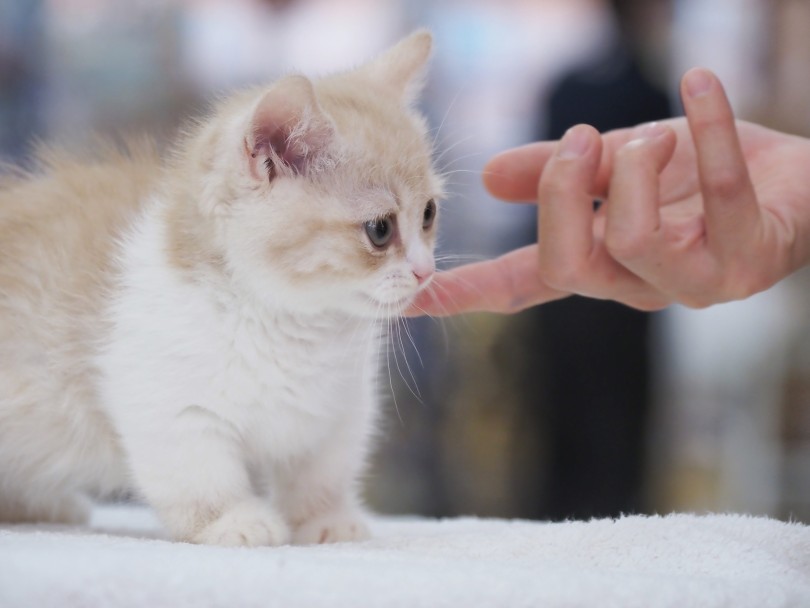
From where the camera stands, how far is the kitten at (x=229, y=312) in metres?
0.98

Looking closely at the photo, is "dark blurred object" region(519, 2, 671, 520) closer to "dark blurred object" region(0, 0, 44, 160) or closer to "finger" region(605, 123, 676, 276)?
"finger" region(605, 123, 676, 276)

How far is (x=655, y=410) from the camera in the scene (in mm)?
2090

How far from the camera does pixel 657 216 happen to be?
98cm

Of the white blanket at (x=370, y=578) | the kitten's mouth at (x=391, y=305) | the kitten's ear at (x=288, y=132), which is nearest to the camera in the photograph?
the white blanket at (x=370, y=578)

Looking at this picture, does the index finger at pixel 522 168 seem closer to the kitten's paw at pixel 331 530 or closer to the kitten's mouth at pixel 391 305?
the kitten's mouth at pixel 391 305

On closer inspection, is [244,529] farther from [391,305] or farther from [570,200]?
[570,200]

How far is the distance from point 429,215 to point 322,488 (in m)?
0.38

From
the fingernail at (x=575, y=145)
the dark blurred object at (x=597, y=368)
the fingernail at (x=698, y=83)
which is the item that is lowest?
the dark blurred object at (x=597, y=368)

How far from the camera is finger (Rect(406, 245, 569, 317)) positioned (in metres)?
1.24

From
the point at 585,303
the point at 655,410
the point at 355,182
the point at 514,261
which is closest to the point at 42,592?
the point at 355,182

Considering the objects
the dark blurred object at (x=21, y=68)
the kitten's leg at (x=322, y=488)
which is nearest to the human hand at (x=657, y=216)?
the kitten's leg at (x=322, y=488)

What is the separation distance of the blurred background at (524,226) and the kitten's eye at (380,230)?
105cm

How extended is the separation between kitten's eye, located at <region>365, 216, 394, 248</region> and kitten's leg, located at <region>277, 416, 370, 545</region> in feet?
0.87

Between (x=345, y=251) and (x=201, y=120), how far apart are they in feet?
1.01
